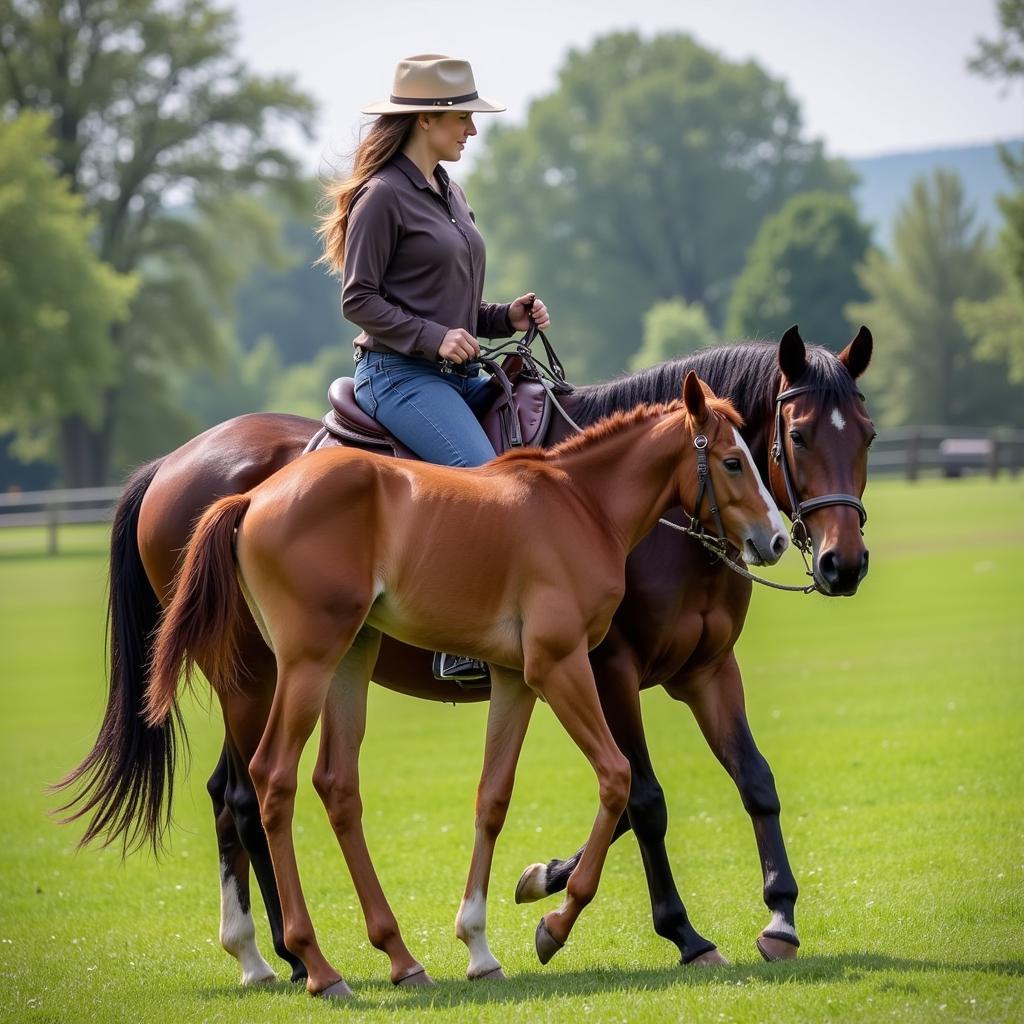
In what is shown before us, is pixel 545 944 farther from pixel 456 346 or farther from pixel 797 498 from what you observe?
pixel 456 346

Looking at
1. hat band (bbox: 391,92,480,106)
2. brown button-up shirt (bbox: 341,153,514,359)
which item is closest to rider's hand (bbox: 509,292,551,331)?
brown button-up shirt (bbox: 341,153,514,359)

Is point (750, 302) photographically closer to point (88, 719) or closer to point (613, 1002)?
point (88, 719)

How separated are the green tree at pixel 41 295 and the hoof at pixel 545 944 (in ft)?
116

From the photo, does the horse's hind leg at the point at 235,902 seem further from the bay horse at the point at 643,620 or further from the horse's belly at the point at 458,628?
the horse's belly at the point at 458,628

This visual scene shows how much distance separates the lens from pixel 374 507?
18.3 feet

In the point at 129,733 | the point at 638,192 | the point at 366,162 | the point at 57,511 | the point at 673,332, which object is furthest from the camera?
the point at 638,192

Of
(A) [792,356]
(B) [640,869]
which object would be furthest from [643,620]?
(B) [640,869]

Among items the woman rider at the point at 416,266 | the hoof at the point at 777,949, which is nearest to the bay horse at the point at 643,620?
the hoof at the point at 777,949

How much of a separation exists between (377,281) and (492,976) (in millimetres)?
2776

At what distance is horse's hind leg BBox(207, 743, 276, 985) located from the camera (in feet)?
21.0

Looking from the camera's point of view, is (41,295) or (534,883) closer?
(534,883)

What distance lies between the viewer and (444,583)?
5543 mm

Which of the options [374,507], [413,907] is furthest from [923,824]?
[374,507]

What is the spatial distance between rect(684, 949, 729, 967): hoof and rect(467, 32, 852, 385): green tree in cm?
7542
